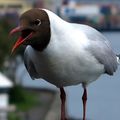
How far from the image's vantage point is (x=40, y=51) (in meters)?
1.49

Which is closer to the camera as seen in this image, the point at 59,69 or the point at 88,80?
the point at 59,69

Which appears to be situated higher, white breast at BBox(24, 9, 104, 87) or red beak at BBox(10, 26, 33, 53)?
red beak at BBox(10, 26, 33, 53)

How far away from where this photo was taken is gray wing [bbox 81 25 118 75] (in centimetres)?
165

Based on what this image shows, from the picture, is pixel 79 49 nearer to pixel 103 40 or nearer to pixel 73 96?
pixel 103 40

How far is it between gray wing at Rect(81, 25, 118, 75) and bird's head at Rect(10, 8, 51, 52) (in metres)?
0.20

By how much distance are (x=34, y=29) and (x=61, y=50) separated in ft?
0.35

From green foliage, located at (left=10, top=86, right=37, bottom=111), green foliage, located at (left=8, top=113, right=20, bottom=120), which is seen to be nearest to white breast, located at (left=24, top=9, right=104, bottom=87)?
green foliage, located at (left=8, top=113, right=20, bottom=120)

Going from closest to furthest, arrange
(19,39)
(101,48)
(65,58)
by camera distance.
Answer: (19,39) < (65,58) < (101,48)

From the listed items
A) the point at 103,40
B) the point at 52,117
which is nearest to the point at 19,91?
the point at 52,117

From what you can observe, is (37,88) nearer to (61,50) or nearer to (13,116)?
(13,116)

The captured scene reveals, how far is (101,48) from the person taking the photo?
1684 millimetres

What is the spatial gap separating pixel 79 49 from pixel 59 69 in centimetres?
7

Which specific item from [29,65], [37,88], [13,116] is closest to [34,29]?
[29,65]

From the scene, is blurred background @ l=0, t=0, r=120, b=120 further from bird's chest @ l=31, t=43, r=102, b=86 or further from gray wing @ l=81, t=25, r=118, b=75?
bird's chest @ l=31, t=43, r=102, b=86
